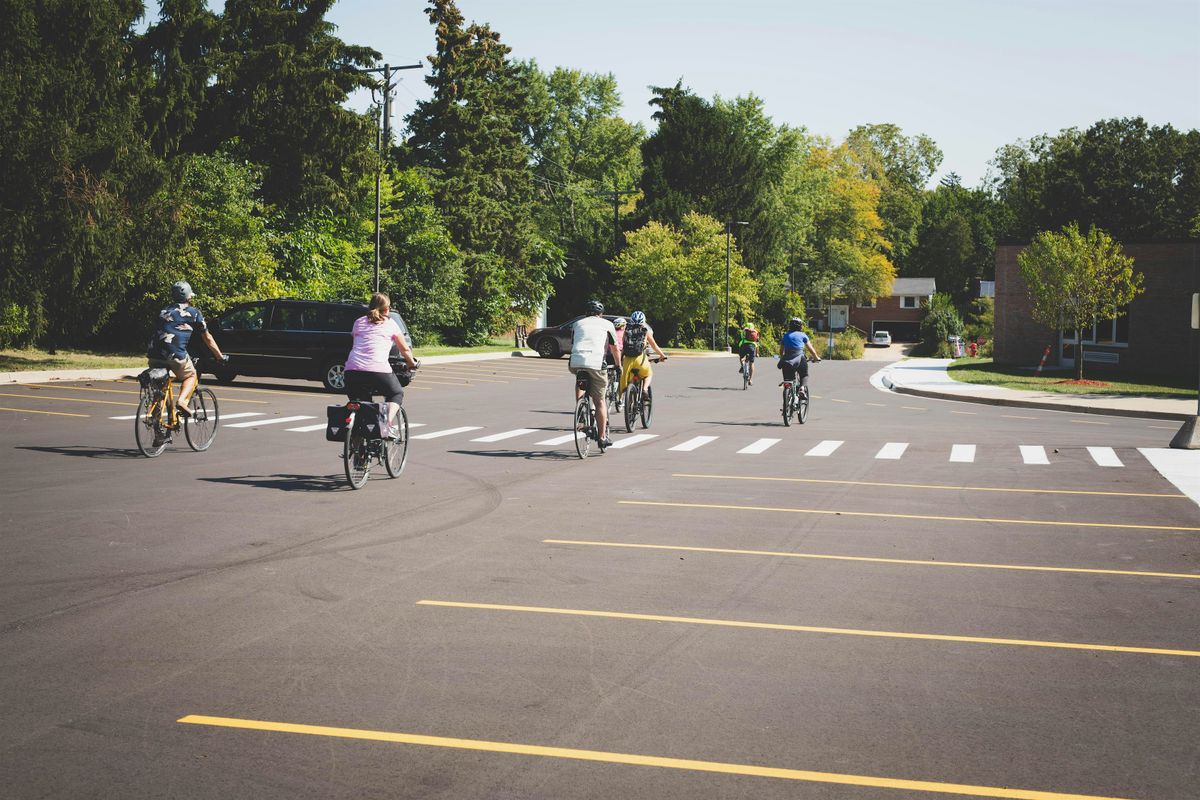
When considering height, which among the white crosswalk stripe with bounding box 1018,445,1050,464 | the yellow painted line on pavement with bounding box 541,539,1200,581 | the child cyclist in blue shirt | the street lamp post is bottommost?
the yellow painted line on pavement with bounding box 541,539,1200,581

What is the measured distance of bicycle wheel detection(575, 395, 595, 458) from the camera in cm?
1544

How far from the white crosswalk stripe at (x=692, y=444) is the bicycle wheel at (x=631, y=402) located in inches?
47.3

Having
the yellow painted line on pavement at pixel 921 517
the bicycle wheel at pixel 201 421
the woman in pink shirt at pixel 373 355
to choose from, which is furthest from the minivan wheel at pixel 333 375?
the yellow painted line on pavement at pixel 921 517

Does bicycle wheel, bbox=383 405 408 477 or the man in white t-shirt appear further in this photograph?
the man in white t-shirt

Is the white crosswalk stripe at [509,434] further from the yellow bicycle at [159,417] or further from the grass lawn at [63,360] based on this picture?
the grass lawn at [63,360]

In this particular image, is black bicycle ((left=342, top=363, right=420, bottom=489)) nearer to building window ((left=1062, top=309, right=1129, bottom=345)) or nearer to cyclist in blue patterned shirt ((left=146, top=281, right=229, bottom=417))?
cyclist in blue patterned shirt ((left=146, top=281, right=229, bottom=417))

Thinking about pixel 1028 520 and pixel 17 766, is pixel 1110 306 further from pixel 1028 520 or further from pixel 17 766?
pixel 17 766

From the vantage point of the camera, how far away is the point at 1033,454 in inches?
675

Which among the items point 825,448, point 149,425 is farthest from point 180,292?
point 825,448

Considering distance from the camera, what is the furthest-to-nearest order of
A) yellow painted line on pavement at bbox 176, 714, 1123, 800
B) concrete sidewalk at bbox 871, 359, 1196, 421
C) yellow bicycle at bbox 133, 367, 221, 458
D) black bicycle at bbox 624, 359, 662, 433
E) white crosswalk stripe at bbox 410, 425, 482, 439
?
concrete sidewalk at bbox 871, 359, 1196, 421
black bicycle at bbox 624, 359, 662, 433
white crosswalk stripe at bbox 410, 425, 482, 439
yellow bicycle at bbox 133, 367, 221, 458
yellow painted line on pavement at bbox 176, 714, 1123, 800

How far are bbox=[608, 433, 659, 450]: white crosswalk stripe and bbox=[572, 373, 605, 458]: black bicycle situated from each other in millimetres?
912

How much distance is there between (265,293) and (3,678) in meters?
32.8

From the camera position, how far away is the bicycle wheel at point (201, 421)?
1509 cm

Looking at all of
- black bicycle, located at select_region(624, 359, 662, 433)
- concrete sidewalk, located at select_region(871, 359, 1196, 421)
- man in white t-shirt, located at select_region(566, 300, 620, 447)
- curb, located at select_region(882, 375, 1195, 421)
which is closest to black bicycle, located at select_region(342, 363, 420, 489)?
man in white t-shirt, located at select_region(566, 300, 620, 447)
